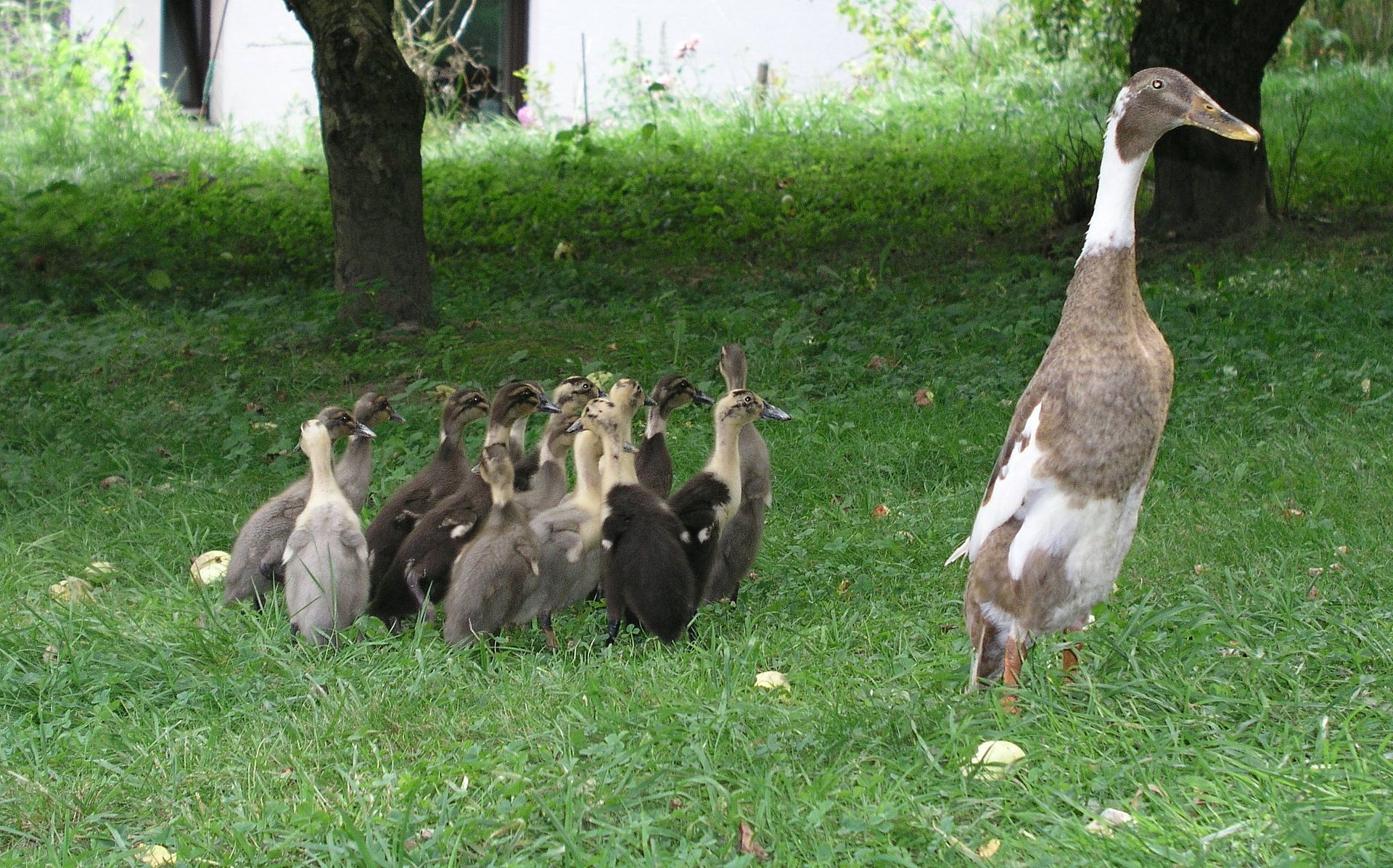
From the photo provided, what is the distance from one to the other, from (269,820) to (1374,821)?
8.19ft

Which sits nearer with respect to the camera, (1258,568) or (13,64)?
(1258,568)

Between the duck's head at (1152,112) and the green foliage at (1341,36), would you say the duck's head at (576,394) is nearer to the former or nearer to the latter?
the duck's head at (1152,112)

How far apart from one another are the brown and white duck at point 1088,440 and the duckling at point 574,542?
1.80 metres

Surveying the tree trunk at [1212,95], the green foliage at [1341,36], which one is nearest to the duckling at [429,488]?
the tree trunk at [1212,95]

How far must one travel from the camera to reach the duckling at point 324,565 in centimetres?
495

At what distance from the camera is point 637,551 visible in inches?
198

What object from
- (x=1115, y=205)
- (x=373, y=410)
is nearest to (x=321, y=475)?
(x=373, y=410)

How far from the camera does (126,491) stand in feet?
22.2

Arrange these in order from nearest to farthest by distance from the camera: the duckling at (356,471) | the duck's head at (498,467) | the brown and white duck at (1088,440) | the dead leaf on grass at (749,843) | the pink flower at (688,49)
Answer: the dead leaf on grass at (749,843)
the brown and white duck at (1088,440)
the duck's head at (498,467)
the duckling at (356,471)
the pink flower at (688,49)

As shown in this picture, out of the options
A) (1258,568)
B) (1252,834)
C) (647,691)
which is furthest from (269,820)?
(1258,568)

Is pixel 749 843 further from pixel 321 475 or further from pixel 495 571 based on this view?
pixel 321 475

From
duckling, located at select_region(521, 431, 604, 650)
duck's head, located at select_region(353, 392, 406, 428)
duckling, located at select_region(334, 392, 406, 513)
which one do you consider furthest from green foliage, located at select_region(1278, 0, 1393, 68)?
duckling, located at select_region(334, 392, 406, 513)

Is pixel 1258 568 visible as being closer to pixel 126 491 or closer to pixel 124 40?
pixel 126 491

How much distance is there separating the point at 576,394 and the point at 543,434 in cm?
34
